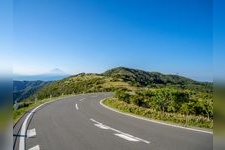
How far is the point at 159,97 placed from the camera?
28875 millimetres

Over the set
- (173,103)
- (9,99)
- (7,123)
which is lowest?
(173,103)

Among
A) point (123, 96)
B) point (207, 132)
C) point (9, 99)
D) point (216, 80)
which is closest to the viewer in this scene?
point (9, 99)

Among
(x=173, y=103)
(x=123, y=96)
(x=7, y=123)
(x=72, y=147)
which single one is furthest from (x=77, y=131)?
(x=123, y=96)

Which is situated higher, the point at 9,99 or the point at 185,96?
the point at 9,99

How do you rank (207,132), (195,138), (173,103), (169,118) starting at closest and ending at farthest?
1. (195,138)
2. (207,132)
3. (169,118)
4. (173,103)

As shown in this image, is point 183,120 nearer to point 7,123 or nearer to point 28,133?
point 28,133

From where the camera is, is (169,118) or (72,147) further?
(169,118)

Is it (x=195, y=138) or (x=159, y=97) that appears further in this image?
(x=159, y=97)

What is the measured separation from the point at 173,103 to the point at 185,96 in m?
1.87

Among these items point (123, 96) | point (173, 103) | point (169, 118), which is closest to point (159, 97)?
point (173, 103)

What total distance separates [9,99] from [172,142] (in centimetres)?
657

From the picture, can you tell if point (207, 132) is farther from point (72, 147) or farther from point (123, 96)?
point (123, 96)

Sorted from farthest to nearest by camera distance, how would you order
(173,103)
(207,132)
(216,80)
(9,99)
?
(173,103) < (207,132) < (216,80) < (9,99)

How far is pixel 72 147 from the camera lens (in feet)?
27.5
